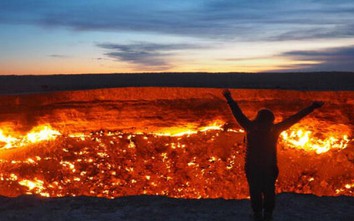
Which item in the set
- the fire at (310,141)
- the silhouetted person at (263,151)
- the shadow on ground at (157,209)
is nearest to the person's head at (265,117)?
the silhouetted person at (263,151)

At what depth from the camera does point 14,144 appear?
15.0 metres

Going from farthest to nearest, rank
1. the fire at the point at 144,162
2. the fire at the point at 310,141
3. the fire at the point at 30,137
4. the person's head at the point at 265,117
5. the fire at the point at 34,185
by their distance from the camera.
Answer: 1. the fire at the point at 30,137
2. the fire at the point at 310,141
3. the fire at the point at 144,162
4. the fire at the point at 34,185
5. the person's head at the point at 265,117

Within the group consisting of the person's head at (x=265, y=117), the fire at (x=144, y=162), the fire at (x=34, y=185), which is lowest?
the fire at (x=34, y=185)

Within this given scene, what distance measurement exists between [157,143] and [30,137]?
3944mm

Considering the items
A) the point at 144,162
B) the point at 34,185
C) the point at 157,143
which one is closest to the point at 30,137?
the point at 34,185

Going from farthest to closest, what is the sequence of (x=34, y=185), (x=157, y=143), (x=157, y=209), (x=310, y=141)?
(x=157, y=143), (x=310, y=141), (x=34, y=185), (x=157, y=209)

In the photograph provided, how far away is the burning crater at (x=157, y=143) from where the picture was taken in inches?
548

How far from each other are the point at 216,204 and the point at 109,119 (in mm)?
8008

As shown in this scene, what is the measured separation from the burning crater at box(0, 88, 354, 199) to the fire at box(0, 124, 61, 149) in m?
0.03

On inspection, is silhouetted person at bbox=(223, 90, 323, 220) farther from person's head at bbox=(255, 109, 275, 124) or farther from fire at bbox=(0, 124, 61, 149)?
fire at bbox=(0, 124, 61, 149)

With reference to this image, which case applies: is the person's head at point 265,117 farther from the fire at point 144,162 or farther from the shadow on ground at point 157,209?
the fire at point 144,162

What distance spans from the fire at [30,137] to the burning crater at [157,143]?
0.10 feet

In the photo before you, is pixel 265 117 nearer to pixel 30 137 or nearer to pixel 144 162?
pixel 144 162

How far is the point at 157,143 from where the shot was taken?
15.2 meters
